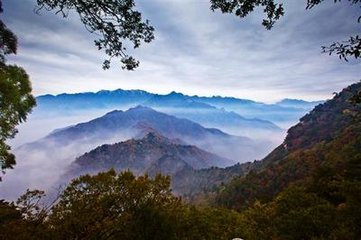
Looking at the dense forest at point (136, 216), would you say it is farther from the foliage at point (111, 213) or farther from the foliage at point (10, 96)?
the foliage at point (10, 96)

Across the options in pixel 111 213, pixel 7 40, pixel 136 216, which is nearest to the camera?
pixel 7 40

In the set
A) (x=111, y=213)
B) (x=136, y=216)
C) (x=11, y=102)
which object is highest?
(x=11, y=102)

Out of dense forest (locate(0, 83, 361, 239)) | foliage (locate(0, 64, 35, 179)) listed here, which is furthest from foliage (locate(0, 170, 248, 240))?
foliage (locate(0, 64, 35, 179))

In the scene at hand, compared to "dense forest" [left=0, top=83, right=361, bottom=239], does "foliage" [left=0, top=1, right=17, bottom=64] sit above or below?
above

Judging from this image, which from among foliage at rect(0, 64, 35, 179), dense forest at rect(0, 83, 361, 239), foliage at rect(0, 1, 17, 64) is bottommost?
dense forest at rect(0, 83, 361, 239)

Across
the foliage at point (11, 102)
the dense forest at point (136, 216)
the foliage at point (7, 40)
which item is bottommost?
the dense forest at point (136, 216)

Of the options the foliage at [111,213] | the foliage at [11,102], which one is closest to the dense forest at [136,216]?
the foliage at [111,213]

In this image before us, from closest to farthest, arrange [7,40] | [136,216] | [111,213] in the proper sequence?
1. [7,40]
2. [111,213]
3. [136,216]

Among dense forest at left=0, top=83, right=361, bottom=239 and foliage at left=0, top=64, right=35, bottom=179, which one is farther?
dense forest at left=0, top=83, right=361, bottom=239

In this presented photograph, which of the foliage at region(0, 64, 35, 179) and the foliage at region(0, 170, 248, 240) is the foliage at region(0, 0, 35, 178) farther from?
the foliage at region(0, 170, 248, 240)

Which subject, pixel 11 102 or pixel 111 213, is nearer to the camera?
pixel 11 102

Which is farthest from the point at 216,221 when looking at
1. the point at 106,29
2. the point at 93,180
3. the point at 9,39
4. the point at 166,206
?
the point at 106,29

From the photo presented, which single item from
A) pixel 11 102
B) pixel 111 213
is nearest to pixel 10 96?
pixel 11 102

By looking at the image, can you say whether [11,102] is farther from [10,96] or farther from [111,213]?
[111,213]
